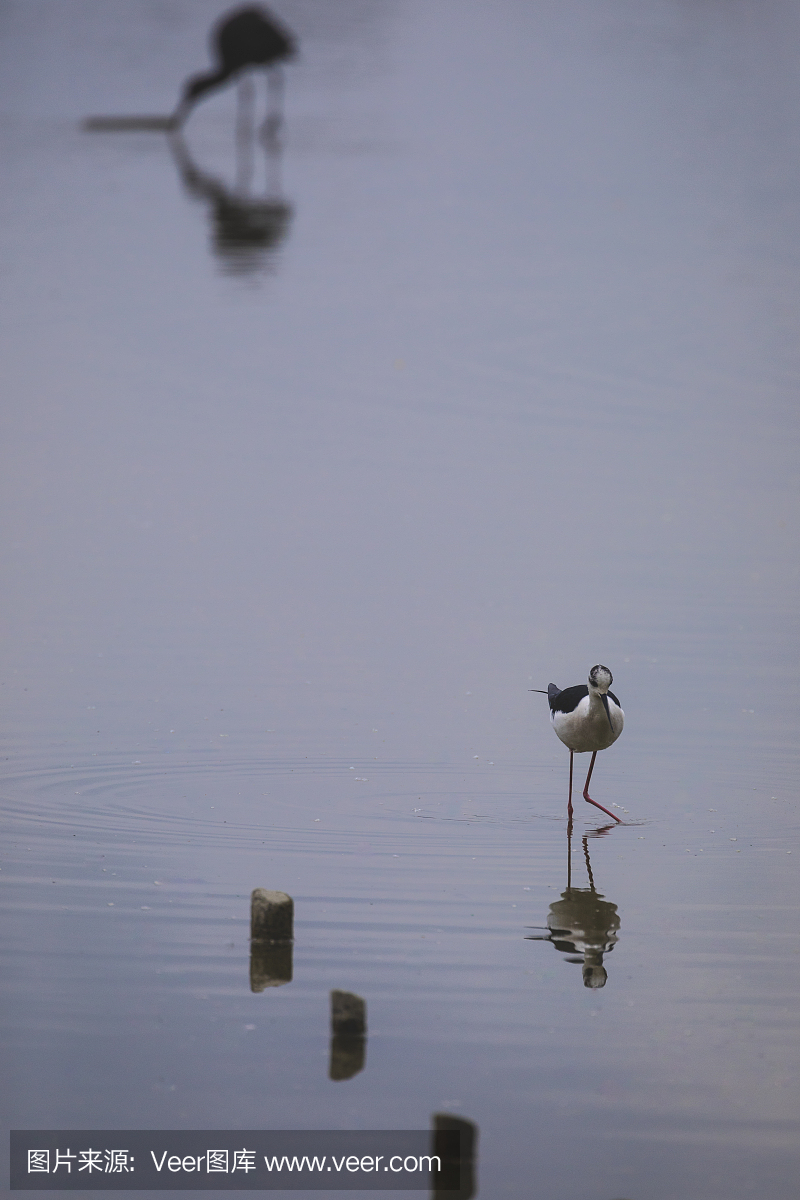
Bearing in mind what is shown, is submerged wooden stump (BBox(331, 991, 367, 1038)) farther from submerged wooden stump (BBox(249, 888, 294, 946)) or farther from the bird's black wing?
the bird's black wing

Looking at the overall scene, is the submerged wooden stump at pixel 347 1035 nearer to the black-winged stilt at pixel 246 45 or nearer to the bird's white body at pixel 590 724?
the bird's white body at pixel 590 724

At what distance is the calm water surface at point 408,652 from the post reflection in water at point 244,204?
13 centimetres

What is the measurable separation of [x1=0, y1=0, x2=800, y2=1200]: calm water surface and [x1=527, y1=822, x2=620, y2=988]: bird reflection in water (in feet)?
0.07

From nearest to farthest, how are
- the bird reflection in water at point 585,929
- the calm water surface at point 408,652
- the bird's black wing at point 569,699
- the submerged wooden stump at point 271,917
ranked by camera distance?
the calm water surface at point 408,652 < the submerged wooden stump at point 271,917 < the bird reflection in water at point 585,929 < the bird's black wing at point 569,699

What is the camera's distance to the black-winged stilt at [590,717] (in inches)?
323

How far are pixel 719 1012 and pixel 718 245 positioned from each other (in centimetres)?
2006

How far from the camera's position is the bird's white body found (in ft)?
27.1

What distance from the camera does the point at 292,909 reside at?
6531mm

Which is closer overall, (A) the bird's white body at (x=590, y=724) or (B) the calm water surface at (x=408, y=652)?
(B) the calm water surface at (x=408, y=652)

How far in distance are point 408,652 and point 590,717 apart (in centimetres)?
267

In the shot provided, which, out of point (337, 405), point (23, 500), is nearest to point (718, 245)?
point (337, 405)

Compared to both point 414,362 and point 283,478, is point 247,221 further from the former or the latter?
point 283,478

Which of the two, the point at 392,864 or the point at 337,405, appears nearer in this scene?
the point at 392,864

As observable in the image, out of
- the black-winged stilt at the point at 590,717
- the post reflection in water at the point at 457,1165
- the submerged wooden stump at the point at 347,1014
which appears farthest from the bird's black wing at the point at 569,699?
the post reflection in water at the point at 457,1165
